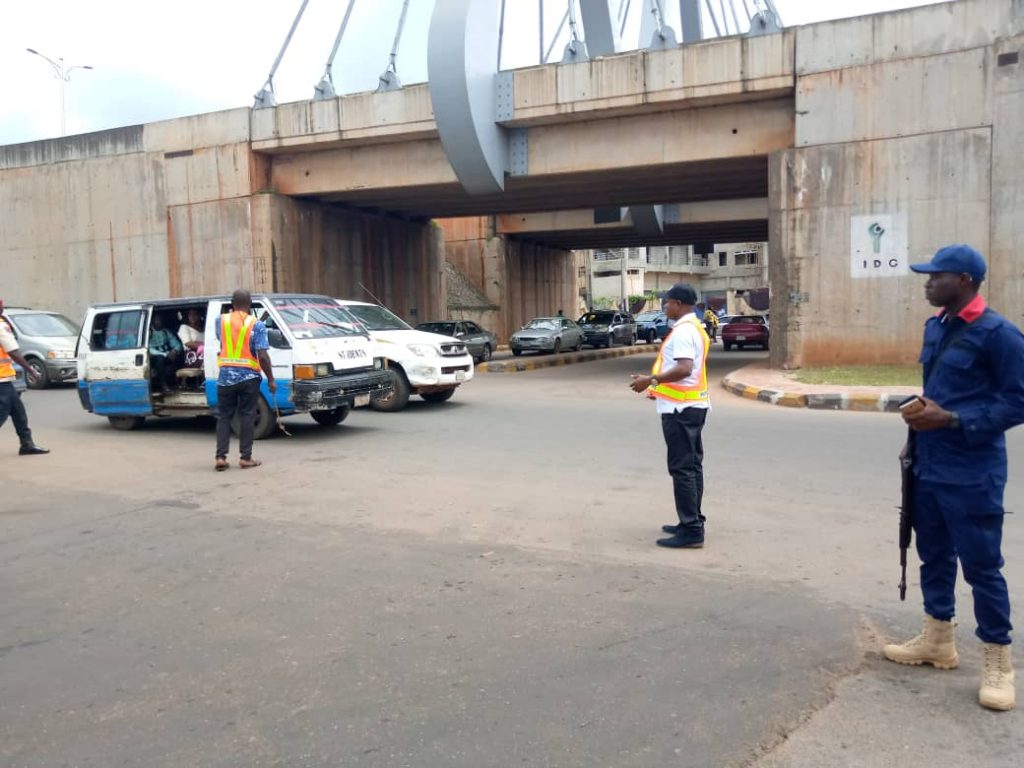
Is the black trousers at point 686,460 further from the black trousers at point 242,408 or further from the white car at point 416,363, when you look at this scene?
the white car at point 416,363

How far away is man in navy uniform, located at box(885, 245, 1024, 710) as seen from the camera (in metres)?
3.16

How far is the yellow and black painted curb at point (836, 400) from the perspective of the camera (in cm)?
1232

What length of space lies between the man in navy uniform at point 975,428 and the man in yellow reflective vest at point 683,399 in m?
1.98

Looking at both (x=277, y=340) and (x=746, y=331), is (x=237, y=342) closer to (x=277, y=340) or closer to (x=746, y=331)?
(x=277, y=340)

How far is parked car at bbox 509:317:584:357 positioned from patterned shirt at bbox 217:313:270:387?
1995 centimetres

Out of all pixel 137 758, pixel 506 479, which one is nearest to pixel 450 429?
pixel 506 479

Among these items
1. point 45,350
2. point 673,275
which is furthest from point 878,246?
point 673,275

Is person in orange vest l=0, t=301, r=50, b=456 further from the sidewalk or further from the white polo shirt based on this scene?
the sidewalk

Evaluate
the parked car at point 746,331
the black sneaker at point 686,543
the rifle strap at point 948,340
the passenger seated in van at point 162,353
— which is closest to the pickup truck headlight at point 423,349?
the passenger seated in van at point 162,353

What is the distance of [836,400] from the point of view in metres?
12.7

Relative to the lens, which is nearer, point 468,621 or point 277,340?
point 468,621

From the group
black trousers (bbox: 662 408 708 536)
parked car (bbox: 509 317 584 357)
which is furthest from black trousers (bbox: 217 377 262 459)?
parked car (bbox: 509 317 584 357)

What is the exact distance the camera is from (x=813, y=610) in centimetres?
423

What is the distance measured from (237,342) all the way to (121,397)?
3.51 meters
